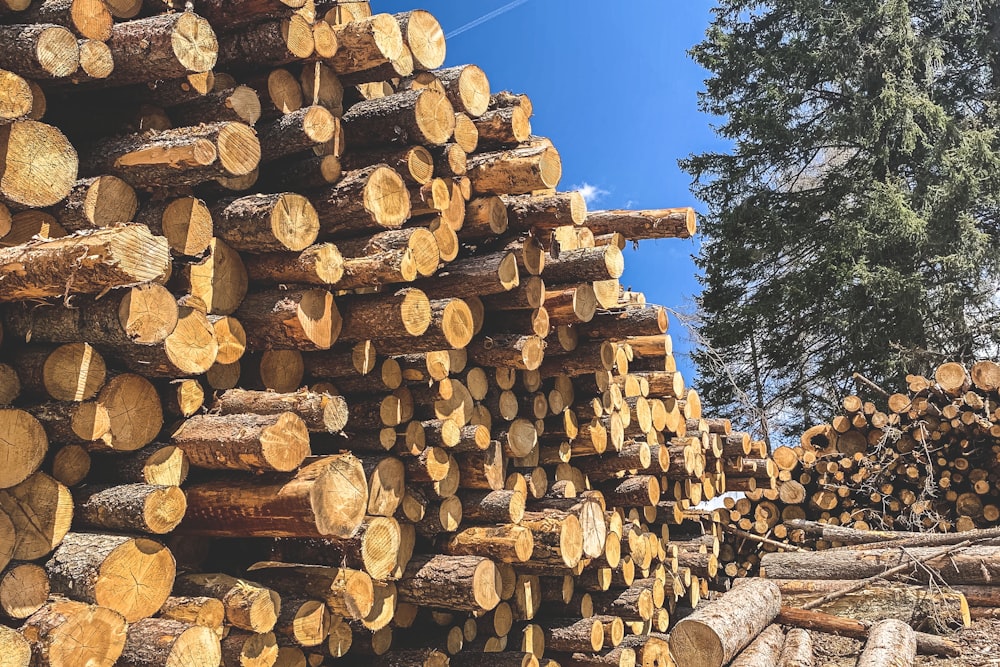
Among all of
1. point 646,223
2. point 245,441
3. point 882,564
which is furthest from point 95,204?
point 882,564

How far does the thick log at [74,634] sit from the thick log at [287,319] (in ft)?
3.69

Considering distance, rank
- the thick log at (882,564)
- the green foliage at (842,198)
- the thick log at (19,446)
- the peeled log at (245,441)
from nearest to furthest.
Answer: the thick log at (19,446), the peeled log at (245,441), the thick log at (882,564), the green foliage at (842,198)

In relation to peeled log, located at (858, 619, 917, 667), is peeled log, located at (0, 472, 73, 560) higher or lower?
higher

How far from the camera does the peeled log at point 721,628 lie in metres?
4.43

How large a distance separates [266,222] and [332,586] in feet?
4.71

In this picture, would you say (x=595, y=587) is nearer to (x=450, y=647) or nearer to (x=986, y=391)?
(x=450, y=647)

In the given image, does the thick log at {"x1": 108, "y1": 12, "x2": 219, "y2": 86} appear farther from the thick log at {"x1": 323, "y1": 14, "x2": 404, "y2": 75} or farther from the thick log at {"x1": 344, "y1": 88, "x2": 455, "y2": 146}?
the thick log at {"x1": 344, "y1": 88, "x2": 455, "y2": 146}

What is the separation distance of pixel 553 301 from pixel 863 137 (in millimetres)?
10559

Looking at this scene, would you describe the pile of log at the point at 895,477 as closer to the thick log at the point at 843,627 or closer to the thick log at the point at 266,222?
the thick log at the point at 843,627

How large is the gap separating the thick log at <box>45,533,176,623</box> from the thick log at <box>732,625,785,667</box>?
3.46 m

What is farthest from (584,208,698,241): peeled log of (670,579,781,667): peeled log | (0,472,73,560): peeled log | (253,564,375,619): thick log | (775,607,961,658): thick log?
(0,472,73,560): peeled log

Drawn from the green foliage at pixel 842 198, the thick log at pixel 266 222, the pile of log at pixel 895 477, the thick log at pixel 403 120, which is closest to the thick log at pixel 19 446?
the thick log at pixel 266 222

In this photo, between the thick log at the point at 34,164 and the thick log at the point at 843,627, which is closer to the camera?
the thick log at the point at 34,164

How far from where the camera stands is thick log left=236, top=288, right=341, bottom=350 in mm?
3090
